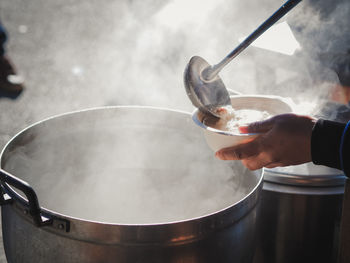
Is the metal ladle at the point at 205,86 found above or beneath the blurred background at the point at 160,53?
above

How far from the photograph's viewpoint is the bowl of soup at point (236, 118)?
1.09m

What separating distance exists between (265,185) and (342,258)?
42 cm

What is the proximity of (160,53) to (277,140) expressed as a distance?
3.06 metres

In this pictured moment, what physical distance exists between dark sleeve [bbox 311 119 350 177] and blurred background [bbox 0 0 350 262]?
0.82m

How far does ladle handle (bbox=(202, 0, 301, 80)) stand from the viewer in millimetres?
1027

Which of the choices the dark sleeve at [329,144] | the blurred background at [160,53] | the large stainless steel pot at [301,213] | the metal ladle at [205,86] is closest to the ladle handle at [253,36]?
the metal ladle at [205,86]

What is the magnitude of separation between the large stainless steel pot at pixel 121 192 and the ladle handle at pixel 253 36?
418 millimetres

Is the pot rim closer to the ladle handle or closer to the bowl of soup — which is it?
the bowl of soup

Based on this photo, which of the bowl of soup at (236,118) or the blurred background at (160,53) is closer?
the bowl of soup at (236,118)

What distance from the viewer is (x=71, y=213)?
1.69 metres

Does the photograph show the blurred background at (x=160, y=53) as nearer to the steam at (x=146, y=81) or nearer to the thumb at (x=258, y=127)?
the steam at (x=146, y=81)

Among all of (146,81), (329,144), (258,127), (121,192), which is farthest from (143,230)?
(146,81)

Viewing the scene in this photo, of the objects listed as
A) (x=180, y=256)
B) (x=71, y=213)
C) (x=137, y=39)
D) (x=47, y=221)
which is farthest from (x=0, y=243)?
(x=137, y=39)

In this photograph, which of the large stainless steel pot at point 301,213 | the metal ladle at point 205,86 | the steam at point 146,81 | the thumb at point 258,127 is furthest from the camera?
the steam at point 146,81
